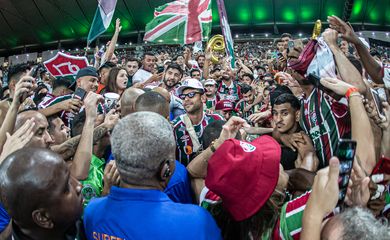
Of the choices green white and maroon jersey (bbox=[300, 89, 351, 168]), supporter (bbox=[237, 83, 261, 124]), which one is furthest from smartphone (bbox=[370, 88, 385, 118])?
supporter (bbox=[237, 83, 261, 124])

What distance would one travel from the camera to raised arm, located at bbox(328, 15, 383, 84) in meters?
3.04

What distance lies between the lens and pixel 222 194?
5.64ft

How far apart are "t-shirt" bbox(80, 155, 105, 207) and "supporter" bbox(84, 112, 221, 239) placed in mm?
980

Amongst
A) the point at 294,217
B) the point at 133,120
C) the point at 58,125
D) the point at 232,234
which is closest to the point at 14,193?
the point at 133,120

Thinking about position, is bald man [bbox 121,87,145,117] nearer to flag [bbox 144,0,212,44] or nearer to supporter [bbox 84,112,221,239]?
supporter [bbox 84,112,221,239]

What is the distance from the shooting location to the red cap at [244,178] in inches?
65.9

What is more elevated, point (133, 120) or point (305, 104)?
point (133, 120)

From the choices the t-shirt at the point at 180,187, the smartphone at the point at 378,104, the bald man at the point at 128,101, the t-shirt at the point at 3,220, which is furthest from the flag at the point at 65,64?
the smartphone at the point at 378,104

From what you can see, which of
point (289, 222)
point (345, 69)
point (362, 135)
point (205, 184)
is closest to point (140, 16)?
point (345, 69)

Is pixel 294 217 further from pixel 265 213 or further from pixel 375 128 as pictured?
pixel 375 128

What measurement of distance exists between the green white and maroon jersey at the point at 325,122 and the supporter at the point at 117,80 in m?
3.04

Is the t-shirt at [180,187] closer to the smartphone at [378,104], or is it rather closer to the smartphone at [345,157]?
the smartphone at [345,157]

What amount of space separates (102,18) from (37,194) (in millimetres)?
6256

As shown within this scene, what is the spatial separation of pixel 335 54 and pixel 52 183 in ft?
7.38
